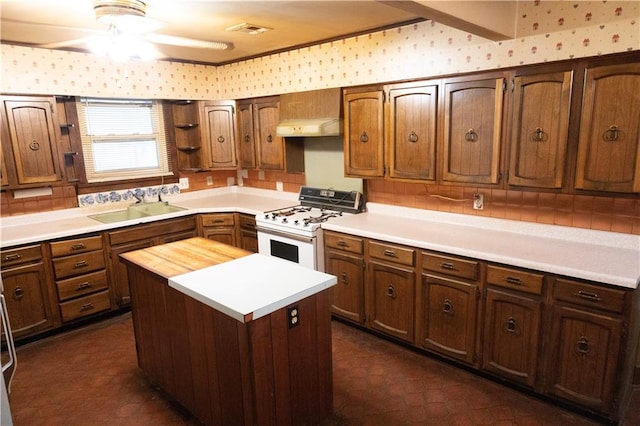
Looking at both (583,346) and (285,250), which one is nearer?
(583,346)

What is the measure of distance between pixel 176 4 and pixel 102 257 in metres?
2.29

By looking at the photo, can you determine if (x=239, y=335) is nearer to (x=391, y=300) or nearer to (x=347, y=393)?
(x=347, y=393)

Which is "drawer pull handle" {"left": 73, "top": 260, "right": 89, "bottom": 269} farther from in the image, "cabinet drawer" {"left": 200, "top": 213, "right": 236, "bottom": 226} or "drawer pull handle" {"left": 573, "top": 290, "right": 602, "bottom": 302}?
"drawer pull handle" {"left": 573, "top": 290, "right": 602, "bottom": 302}

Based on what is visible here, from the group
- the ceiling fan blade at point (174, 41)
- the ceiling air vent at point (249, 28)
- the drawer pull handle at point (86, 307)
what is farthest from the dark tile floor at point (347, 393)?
the ceiling air vent at point (249, 28)

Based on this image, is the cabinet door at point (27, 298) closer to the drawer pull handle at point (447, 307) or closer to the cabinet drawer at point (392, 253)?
the cabinet drawer at point (392, 253)

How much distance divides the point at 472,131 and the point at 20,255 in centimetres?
357

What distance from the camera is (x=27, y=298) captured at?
3268 mm

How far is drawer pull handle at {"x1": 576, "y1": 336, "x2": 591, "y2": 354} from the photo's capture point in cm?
223

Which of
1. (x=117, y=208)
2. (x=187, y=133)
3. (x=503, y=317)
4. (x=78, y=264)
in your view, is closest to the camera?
(x=503, y=317)

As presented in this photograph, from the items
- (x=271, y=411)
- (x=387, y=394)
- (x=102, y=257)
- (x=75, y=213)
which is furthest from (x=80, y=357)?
(x=387, y=394)

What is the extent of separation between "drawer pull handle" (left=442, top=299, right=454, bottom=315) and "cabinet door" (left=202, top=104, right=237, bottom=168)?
2.94 m

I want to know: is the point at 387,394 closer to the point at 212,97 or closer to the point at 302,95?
the point at 302,95

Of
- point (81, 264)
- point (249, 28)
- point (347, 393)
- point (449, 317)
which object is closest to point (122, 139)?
point (81, 264)

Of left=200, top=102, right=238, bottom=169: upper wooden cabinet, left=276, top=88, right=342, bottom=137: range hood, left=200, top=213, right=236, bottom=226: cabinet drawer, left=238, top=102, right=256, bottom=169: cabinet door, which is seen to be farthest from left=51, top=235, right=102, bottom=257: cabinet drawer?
left=276, top=88, right=342, bottom=137: range hood
